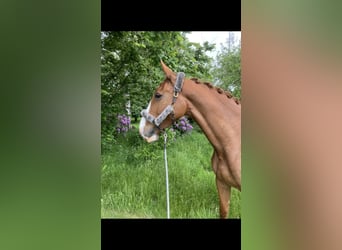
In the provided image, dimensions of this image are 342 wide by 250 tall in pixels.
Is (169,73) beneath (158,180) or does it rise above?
above

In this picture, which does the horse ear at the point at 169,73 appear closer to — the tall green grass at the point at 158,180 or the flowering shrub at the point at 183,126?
the flowering shrub at the point at 183,126

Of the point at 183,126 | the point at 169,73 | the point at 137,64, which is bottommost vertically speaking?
the point at 183,126

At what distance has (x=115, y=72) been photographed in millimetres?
3213

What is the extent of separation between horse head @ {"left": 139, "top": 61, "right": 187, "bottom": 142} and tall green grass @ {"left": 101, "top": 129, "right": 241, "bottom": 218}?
0.42ft

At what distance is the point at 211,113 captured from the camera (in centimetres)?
273

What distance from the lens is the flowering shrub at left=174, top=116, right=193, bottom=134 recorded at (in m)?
3.01

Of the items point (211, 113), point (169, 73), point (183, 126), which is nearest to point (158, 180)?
point (183, 126)

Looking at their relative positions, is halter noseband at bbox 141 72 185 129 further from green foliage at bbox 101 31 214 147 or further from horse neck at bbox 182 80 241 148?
green foliage at bbox 101 31 214 147

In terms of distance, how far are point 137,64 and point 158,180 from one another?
1067 millimetres

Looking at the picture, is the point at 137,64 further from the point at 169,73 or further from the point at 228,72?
the point at 228,72

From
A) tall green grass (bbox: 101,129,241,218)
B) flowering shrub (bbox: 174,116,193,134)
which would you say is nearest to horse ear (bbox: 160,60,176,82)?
flowering shrub (bbox: 174,116,193,134)

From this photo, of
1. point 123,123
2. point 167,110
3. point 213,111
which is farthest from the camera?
point 123,123
